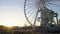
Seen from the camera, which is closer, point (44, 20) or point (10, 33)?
point (10, 33)

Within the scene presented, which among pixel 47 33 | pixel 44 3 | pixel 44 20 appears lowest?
pixel 47 33

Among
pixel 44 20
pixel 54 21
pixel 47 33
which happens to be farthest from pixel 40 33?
pixel 54 21

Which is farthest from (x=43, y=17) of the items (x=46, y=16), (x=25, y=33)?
(x=25, y=33)

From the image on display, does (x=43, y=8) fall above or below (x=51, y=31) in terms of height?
above

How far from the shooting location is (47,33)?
3222 centimetres

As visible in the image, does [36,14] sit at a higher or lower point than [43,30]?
higher

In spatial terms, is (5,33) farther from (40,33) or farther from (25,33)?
(40,33)

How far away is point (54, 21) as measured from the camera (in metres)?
40.0

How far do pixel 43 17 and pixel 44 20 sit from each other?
1.53m

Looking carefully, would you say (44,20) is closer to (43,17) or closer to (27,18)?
(43,17)

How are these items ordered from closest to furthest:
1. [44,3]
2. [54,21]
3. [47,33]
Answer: [44,3]
[47,33]
[54,21]

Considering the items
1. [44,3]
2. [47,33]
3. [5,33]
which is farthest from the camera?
[47,33]

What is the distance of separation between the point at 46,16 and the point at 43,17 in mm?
619

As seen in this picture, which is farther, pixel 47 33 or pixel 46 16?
pixel 46 16
